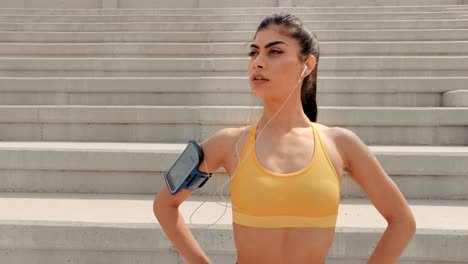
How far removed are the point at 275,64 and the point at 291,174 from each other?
0.32 m

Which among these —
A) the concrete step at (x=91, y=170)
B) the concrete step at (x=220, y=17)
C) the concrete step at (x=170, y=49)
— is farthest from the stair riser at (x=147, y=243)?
the concrete step at (x=220, y=17)

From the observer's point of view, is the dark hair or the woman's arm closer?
the dark hair

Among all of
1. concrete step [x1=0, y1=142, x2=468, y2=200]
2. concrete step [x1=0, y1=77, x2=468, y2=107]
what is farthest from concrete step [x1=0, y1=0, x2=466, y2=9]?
concrete step [x1=0, y1=142, x2=468, y2=200]

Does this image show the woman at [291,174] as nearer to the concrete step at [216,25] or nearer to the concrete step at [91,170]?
the concrete step at [91,170]

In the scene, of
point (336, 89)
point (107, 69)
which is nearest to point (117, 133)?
point (107, 69)

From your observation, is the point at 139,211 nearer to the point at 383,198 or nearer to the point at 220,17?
the point at 383,198

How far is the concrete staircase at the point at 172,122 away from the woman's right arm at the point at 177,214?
211 mm

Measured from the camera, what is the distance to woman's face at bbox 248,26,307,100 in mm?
1228

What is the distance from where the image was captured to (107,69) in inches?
203

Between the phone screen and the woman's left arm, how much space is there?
1.49 ft

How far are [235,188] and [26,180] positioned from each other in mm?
2303

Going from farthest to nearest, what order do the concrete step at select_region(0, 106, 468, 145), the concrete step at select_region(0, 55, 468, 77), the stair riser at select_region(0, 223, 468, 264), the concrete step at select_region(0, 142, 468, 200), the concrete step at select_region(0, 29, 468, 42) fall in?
the concrete step at select_region(0, 29, 468, 42), the concrete step at select_region(0, 55, 468, 77), the concrete step at select_region(0, 106, 468, 145), the concrete step at select_region(0, 142, 468, 200), the stair riser at select_region(0, 223, 468, 264)

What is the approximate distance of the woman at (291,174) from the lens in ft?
3.96

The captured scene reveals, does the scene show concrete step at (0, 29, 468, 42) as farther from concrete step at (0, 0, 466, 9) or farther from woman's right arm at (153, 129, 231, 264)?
concrete step at (0, 0, 466, 9)
